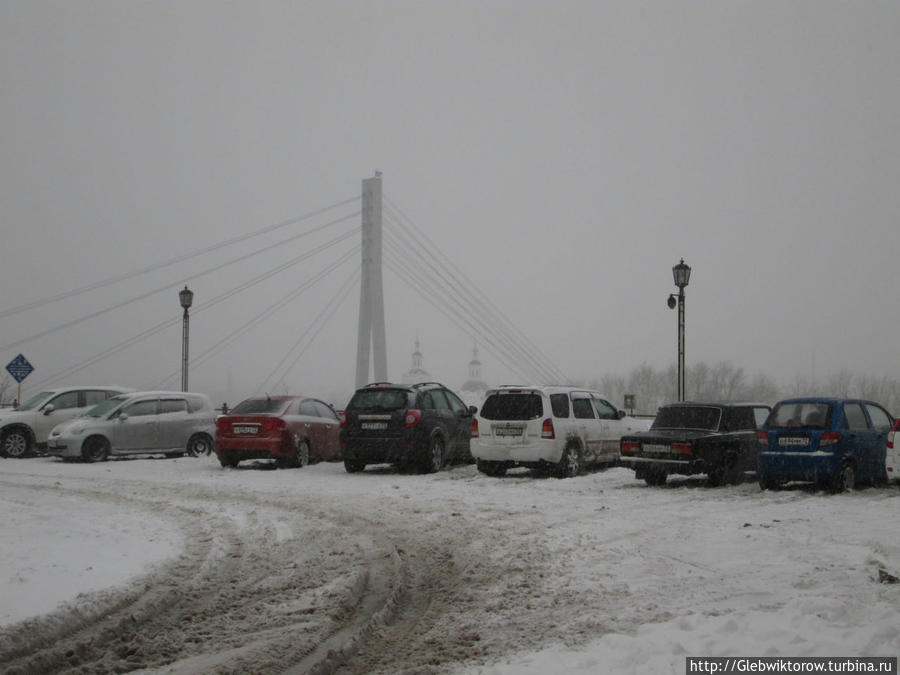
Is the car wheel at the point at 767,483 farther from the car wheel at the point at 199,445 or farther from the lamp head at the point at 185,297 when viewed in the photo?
the lamp head at the point at 185,297

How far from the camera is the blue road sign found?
2883 cm

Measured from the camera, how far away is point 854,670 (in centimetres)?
421

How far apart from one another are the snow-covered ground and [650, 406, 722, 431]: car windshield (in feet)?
7.46

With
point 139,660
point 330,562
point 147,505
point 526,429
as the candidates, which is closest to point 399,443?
point 526,429

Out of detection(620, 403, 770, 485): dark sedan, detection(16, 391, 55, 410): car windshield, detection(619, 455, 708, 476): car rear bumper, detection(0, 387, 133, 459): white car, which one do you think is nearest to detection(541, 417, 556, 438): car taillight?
detection(620, 403, 770, 485): dark sedan

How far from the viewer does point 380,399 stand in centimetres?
1603

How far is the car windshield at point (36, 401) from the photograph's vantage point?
67.0ft

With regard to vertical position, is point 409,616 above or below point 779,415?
below

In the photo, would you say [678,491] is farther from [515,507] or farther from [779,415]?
[515,507]

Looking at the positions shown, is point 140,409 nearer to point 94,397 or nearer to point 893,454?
point 94,397

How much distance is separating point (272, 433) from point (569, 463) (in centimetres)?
559

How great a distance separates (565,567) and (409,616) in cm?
184

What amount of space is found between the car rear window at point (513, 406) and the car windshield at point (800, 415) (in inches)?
148

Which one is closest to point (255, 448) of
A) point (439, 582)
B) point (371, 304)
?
point (439, 582)
